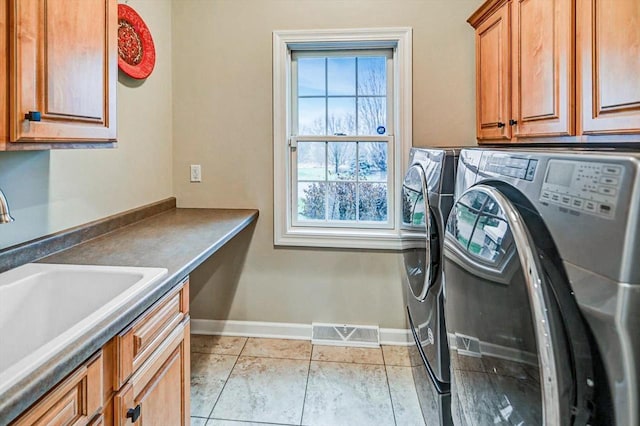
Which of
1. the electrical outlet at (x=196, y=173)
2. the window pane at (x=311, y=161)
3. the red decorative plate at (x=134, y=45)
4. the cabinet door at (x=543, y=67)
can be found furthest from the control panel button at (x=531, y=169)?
the electrical outlet at (x=196, y=173)

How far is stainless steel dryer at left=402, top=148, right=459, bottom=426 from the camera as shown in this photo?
1406 mm

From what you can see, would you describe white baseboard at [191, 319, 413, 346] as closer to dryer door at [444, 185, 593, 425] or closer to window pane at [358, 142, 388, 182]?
window pane at [358, 142, 388, 182]

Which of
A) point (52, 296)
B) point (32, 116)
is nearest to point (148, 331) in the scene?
point (52, 296)

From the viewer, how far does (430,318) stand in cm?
151

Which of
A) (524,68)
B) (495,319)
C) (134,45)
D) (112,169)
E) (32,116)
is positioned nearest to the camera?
(495,319)

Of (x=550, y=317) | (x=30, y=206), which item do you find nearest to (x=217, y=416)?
(x=30, y=206)

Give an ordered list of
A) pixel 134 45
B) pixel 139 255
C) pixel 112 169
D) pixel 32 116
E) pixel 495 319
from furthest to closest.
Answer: pixel 134 45 → pixel 112 169 → pixel 139 255 → pixel 32 116 → pixel 495 319

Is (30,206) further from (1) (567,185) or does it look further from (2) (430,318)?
(1) (567,185)

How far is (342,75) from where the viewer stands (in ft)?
8.43

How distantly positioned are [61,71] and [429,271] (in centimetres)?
142

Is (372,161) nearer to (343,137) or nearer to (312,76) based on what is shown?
(343,137)

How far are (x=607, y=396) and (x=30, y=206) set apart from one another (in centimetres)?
184

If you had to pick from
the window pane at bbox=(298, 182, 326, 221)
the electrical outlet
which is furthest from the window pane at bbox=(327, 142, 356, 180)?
the electrical outlet

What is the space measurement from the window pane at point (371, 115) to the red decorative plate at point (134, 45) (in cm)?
136
